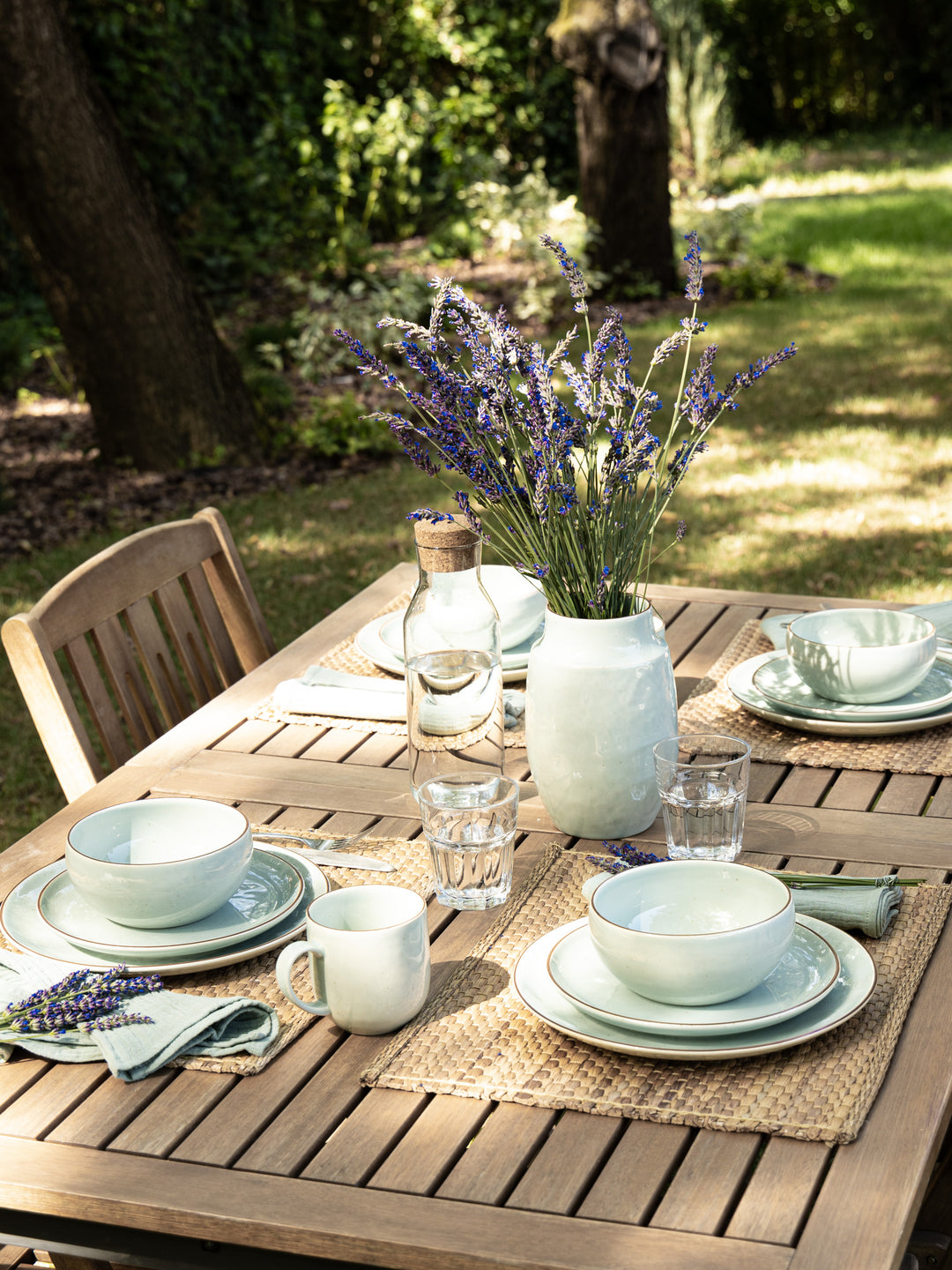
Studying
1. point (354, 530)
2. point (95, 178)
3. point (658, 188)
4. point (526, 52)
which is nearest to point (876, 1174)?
point (354, 530)

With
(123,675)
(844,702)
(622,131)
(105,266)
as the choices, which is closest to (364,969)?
(844,702)

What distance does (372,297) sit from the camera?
25.0 ft

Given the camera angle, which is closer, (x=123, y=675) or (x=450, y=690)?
(x=450, y=690)

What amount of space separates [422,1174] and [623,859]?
48 cm

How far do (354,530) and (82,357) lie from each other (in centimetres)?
143

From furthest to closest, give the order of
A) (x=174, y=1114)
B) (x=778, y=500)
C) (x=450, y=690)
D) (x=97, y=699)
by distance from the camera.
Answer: (x=778, y=500) < (x=97, y=699) < (x=450, y=690) < (x=174, y=1114)

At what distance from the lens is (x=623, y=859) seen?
4.67 feet

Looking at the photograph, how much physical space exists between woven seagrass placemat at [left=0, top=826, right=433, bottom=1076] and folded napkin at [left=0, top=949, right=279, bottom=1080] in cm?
1

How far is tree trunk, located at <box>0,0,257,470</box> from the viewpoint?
5.17 m

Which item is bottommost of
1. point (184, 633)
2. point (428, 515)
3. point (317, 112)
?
point (184, 633)

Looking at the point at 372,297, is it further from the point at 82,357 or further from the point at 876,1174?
the point at 876,1174

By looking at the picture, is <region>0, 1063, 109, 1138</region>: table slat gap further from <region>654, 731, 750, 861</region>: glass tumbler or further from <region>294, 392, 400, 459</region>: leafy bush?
<region>294, 392, 400, 459</region>: leafy bush

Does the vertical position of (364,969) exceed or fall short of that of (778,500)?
it exceeds it

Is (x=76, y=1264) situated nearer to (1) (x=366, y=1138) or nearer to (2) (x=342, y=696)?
(1) (x=366, y=1138)
